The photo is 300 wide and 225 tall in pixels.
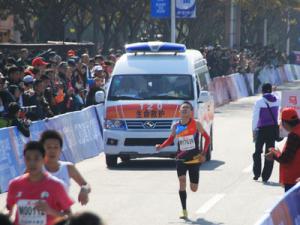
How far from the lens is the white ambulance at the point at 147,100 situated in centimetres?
2261

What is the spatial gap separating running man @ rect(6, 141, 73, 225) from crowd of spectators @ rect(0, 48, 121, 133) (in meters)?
10.1

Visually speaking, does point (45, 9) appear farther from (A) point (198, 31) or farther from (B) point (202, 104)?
(B) point (202, 104)

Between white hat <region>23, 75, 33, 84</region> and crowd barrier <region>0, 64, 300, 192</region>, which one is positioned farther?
white hat <region>23, 75, 33, 84</region>

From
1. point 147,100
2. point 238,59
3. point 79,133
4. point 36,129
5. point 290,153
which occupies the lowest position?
point 238,59

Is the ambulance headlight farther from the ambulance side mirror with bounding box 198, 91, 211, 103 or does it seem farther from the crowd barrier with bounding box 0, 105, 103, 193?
the ambulance side mirror with bounding box 198, 91, 211, 103

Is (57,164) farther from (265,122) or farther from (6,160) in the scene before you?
(265,122)

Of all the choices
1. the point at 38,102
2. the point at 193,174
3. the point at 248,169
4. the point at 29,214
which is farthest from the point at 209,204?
the point at 29,214

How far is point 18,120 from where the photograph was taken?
20172mm

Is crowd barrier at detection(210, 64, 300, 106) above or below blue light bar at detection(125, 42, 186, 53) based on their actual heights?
below

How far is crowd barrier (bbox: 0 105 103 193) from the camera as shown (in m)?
19.5

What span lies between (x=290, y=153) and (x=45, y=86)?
10.5m

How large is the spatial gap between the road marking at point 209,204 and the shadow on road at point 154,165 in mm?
4335

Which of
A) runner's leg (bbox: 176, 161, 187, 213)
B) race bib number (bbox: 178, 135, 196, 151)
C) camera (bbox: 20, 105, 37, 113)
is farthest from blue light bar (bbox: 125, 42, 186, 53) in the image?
runner's leg (bbox: 176, 161, 187, 213)

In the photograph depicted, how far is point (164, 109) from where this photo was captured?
22547 millimetres
